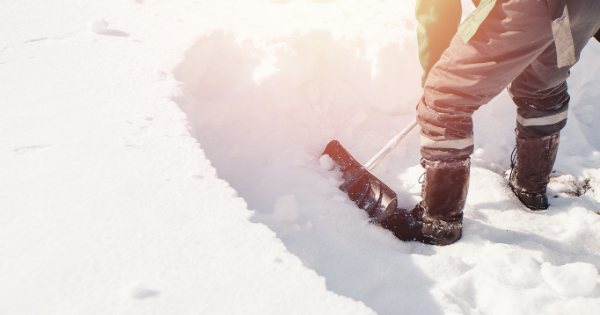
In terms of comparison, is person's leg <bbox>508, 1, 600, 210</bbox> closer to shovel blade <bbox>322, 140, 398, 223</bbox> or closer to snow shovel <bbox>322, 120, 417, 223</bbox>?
snow shovel <bbox>322, 120, 417, 223</bbox>

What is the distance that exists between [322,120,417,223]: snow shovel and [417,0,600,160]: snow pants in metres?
0.32

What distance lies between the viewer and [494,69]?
101cm

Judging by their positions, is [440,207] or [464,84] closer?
[464,84]

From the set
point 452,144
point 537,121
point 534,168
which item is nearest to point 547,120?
point 537,121

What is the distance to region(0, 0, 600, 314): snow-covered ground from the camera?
26.7 inches

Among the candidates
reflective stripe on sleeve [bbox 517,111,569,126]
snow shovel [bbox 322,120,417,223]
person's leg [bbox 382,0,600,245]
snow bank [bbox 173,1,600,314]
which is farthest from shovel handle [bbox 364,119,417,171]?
reflective stripe on sleeve [bbox 517,111,569,126]

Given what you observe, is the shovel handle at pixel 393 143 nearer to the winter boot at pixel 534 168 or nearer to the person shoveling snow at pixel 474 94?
the person shoveling snow at pixel 474 94

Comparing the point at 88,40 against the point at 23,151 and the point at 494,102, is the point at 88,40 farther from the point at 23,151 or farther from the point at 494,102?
the point at 494,102

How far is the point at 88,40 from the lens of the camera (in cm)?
168

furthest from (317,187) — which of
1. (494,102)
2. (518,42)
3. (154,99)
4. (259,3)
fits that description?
(259,3)

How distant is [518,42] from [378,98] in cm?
112

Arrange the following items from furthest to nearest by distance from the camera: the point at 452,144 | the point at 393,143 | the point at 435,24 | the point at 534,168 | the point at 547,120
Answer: the point at 393,143, the point at 534,168, the point at 547,120, the point at 435,24, the point at 452,144

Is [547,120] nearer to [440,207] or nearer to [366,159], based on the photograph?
[440,207]

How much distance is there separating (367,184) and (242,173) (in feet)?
1.98
